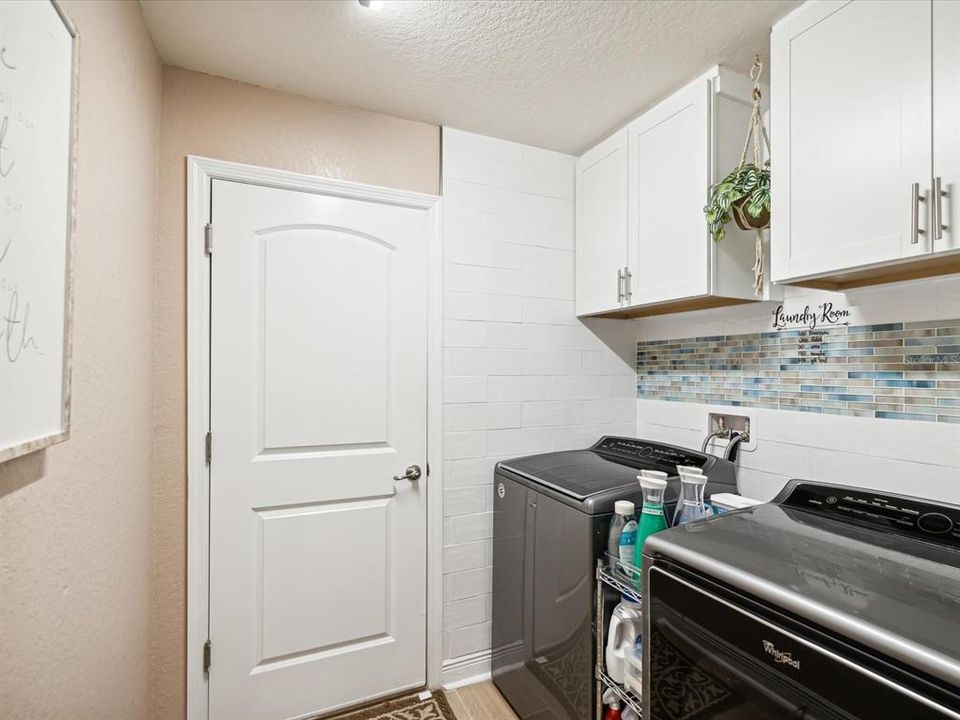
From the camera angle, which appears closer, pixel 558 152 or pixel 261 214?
pixel 261 214

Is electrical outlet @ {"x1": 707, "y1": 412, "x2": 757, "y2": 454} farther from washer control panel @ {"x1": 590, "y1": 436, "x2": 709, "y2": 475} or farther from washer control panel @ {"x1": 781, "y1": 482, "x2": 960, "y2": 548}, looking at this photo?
washer control panel @ {"x1": 781, "y1": 482, "x2": 960, "y2": 548}

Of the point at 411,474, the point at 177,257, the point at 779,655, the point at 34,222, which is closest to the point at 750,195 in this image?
the point at 779,655

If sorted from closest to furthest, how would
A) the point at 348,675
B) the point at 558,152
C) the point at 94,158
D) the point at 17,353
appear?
the point at 17,353
the point at 94,158
the point at 348,675
the point at 558,152

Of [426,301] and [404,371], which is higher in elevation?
[426,301]

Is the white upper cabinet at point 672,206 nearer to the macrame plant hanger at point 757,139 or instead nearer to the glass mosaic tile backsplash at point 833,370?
the macrame plant hanger at point 757,139

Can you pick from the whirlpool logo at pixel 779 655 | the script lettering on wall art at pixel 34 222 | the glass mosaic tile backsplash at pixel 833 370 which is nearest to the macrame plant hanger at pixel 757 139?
the glass mosaic tile backsplash at pixel 833 370

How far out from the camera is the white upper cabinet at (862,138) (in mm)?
1072

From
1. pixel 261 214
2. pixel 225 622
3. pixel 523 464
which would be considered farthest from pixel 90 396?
pixel 523 464

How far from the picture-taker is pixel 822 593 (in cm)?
91

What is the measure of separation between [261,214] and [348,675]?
179 cm

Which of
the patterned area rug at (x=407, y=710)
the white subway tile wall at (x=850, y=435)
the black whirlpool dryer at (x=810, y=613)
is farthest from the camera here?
the patterned area rug at (x=407, y=710)

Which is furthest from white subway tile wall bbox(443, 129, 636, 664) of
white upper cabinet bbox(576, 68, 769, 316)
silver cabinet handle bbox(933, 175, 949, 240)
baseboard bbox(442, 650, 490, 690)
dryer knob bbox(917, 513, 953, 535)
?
silver cabinet handle bbox(933, 175, 949, 240)

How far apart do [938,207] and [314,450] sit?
1.94 meters

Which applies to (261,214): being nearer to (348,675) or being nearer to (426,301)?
(426,301)
